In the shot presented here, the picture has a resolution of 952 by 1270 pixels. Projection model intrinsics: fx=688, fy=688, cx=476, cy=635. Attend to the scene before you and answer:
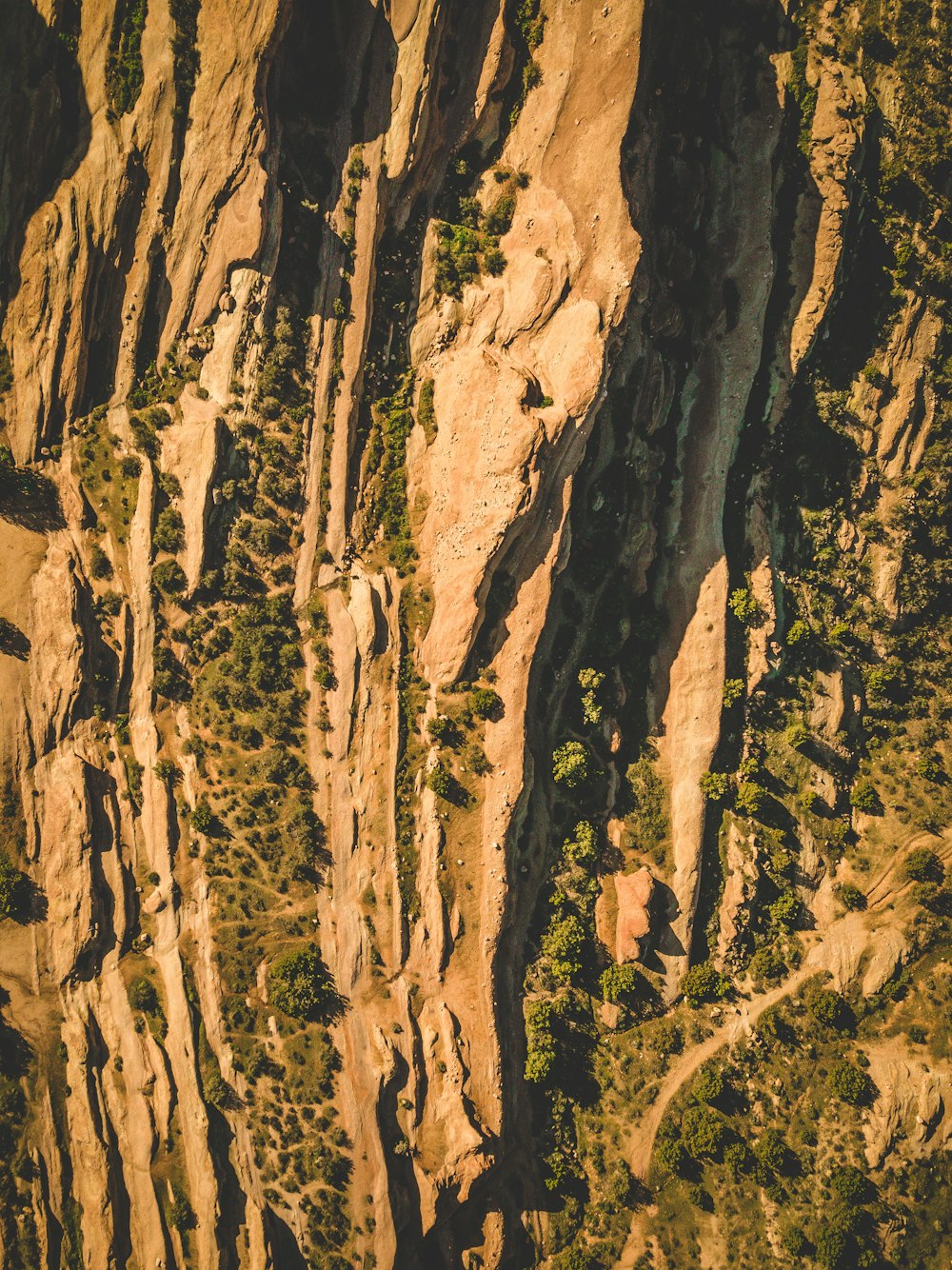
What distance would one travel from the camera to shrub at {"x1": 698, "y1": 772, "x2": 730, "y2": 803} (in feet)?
129

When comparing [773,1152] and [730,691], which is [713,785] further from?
[773,1152]

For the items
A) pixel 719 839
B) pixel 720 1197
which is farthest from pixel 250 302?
pixel 720 1197

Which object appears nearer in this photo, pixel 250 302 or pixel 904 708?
pixel 250 302

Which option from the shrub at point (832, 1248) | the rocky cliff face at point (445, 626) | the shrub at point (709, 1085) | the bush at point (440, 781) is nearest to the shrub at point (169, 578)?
the rocky cliff face at point (445, 626)

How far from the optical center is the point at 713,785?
129 feet

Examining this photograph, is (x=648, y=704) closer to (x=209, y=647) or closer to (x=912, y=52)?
(x=209, y=647)

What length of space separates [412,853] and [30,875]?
20294 millimetres

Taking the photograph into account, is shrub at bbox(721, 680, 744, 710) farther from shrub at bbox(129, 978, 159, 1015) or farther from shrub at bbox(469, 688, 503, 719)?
shrub at bbox(129, 978, 159, 1015)

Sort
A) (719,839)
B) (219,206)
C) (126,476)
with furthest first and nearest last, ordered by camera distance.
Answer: (719,839), (126,476), (219,206)

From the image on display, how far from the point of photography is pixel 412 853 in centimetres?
3719

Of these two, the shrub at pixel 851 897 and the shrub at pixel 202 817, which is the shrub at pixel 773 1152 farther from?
the shrub at pixel 202 817

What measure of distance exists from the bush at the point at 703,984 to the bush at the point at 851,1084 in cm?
718

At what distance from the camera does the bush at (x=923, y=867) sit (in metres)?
40.3

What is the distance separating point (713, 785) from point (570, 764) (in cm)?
859
